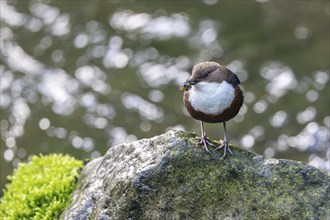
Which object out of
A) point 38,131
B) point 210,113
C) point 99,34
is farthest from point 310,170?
point 99,34

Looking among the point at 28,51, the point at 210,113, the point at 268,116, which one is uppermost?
the point at 28,51

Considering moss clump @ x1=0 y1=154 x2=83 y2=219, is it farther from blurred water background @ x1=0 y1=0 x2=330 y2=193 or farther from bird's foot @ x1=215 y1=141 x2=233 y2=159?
blurred water background @ x1=0 y1=0 x2=330 y2=193

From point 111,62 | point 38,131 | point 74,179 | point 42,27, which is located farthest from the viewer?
point 42,27

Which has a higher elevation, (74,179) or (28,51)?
(28,51)

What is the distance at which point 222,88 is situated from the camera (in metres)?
3.73

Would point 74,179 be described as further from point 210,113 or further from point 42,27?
point 42,27

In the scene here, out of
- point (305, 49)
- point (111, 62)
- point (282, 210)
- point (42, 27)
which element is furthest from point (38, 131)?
point (282, 210)

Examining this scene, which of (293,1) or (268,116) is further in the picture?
(293,1)

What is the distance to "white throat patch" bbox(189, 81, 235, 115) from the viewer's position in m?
3.72

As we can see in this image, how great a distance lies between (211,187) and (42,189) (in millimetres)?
1802

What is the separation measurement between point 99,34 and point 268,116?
3243 millimetres

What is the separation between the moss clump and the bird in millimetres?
1655

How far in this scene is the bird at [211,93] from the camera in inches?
146

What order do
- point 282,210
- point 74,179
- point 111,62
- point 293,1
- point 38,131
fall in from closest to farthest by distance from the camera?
point 282,210 < point 74,179 < point 38,131 < point 111,62 < point 293,1
